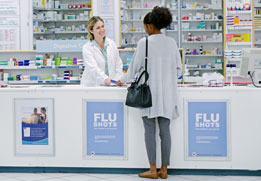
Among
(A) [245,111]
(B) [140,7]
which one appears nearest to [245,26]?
(B) [140,7]

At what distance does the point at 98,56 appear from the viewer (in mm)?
4496

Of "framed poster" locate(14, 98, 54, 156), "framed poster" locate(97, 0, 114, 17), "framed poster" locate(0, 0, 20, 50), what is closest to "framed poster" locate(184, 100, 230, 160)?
"framed poster" locate(14, 98, 54, 156)

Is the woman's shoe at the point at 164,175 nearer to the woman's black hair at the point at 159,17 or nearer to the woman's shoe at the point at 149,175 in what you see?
the woman's shoe at the point at 149,175

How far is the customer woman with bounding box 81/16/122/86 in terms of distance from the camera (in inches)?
173

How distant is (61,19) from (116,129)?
7943mm

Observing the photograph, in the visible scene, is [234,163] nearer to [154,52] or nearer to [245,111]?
[245,111]

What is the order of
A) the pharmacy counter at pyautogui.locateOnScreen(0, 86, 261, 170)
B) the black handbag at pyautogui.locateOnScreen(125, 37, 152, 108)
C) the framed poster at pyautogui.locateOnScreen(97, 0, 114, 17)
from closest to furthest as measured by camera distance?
1. the black handbag at pyautogui.locateOnScreen(125, 37, 152, 108)
2. the pharmacy counter at pyautogui.locateOnScreen(0, 86, 261, 170)
3. the framed poster at pyautogui.locateOnScreen(97, 0, 114, 17)

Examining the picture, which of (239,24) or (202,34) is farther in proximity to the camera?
(202,34)

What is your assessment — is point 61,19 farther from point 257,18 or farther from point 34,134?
point 34,134

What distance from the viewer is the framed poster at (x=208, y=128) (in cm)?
373

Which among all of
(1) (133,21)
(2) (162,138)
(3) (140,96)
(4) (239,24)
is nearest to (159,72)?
(3) (140,96)

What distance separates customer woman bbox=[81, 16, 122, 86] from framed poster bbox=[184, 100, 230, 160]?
3.71 feet

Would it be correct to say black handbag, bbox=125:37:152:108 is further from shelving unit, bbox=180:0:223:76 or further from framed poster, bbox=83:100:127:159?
shelving unit, bbox=180:0:223:76

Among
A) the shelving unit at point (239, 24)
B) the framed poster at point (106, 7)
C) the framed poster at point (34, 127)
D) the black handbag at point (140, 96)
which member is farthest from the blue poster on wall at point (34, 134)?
the shelving unit at point (239, 24)
